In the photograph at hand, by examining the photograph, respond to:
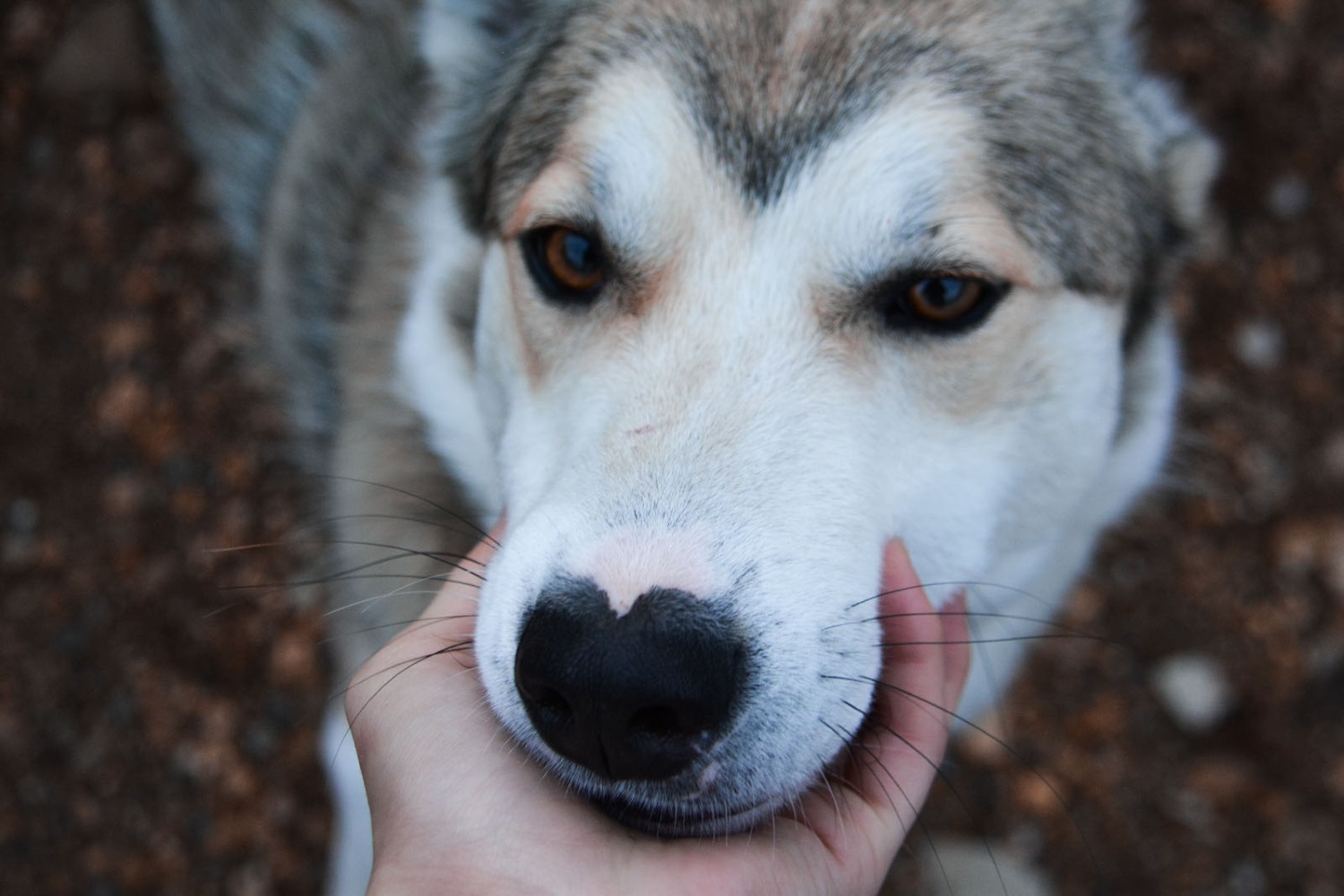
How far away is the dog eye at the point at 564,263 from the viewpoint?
2.16 metres

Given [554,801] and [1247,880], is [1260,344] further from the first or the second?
[554,801]

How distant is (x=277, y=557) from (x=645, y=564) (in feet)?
10.2

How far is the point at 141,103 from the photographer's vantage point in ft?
16.2

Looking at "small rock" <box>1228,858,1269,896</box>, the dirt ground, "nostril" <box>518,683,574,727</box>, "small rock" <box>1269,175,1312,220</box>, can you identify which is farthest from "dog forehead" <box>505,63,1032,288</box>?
"small rock" <box>1269,175,1312,220</box>

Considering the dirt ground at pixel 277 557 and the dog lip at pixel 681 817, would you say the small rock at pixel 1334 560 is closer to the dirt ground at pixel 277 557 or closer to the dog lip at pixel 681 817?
the dirt ground at pixel 277 557

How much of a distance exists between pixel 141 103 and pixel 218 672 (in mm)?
2692

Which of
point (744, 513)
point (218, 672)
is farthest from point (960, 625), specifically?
point (218, 672)

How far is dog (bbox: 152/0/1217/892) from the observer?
166 centimetres

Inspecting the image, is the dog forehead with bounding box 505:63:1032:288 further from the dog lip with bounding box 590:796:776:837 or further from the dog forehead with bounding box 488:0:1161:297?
the dog lip with bounding box 590:796:776:837

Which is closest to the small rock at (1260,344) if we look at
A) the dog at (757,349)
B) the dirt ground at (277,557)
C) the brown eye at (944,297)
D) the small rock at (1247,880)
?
the dirt ground at (277,557)

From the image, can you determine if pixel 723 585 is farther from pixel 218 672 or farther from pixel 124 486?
pixel 124 486

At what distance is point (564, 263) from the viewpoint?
2.20 m

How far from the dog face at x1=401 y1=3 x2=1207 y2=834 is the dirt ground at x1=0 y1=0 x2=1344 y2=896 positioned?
6.02 feet

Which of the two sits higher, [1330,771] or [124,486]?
[1330,771]
